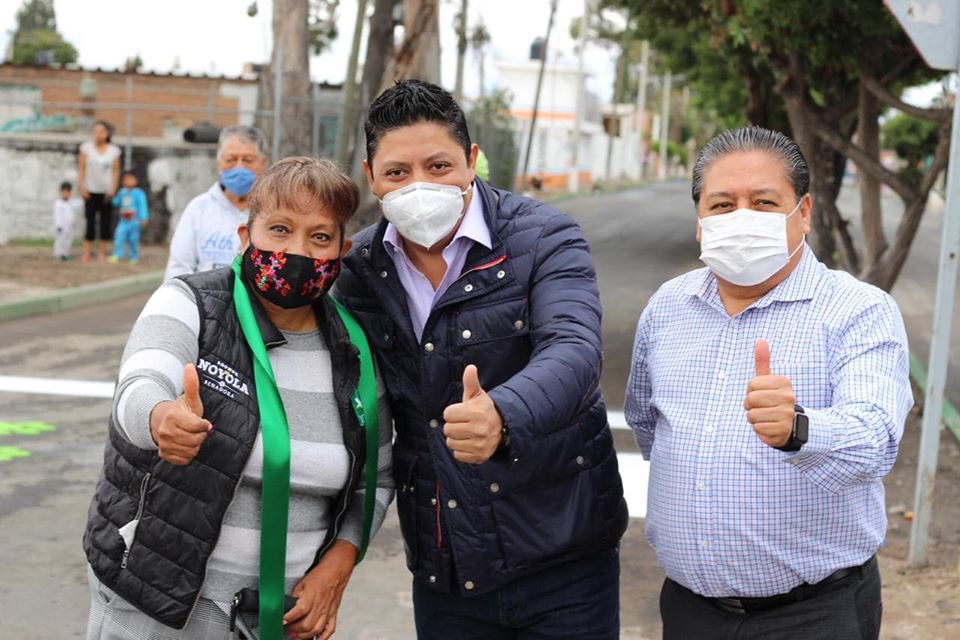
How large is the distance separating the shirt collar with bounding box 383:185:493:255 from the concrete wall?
16336 millimetres

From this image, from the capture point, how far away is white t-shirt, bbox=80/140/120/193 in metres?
16.0

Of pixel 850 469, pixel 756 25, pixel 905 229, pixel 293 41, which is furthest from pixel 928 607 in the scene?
pixel 293 41

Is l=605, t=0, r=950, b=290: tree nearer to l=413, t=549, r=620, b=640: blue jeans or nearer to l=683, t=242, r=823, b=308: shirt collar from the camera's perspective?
l=683, t=242, r=823, b=308: shirt collar

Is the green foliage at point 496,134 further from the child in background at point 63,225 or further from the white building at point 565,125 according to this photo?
the white building at point 565,125

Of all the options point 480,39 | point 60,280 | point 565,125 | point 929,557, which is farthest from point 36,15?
point 929,557

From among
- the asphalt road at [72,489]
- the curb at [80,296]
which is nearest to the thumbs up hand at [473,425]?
the asphalt road at [72,489]

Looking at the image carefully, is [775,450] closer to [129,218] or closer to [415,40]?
[129,218]

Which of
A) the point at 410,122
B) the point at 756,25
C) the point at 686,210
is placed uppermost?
the point at 756,25

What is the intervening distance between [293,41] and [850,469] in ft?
51.7

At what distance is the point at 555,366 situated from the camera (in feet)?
8.39

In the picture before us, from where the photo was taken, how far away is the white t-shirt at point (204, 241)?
5.94m

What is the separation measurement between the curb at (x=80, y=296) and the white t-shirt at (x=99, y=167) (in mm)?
1476

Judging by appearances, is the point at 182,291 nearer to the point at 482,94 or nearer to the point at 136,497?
the point at 136,497

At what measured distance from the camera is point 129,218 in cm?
1661
